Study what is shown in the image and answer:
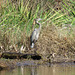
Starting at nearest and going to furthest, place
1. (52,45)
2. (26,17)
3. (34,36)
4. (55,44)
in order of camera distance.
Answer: (34,36) < (52,45) < (55,44) < (26,17)

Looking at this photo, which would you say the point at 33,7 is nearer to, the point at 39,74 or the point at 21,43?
the point at 21,43

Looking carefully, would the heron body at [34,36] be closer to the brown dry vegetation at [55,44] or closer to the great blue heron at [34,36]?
the great blue heron at [34,36]

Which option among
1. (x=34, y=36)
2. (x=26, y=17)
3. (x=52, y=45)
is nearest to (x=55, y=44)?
(x=52, y=45)

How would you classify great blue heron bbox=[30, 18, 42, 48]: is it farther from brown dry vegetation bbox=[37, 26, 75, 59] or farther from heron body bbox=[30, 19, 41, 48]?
brown dry vegetation bbox=[37, 26, 75, 59]

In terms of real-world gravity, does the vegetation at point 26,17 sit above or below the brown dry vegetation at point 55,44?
above

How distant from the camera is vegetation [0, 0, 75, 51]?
14328 millimetres

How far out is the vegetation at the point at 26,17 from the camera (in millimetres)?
14328

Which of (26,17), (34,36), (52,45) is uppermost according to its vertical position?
(26,17)

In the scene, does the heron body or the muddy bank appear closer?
the muddy bank

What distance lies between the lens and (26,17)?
16031 mm

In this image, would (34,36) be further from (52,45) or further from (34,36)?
(52,45)

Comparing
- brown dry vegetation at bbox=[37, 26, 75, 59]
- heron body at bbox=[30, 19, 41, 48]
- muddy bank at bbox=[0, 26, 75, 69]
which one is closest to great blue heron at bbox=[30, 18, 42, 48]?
heron body at bbox=[30, 19, 41, 48]

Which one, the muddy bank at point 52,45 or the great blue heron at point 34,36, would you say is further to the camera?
the great blue heron at point 34,36

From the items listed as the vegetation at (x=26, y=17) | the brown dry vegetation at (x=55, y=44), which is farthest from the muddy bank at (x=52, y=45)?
the vegetation at (x=26, y=17)
